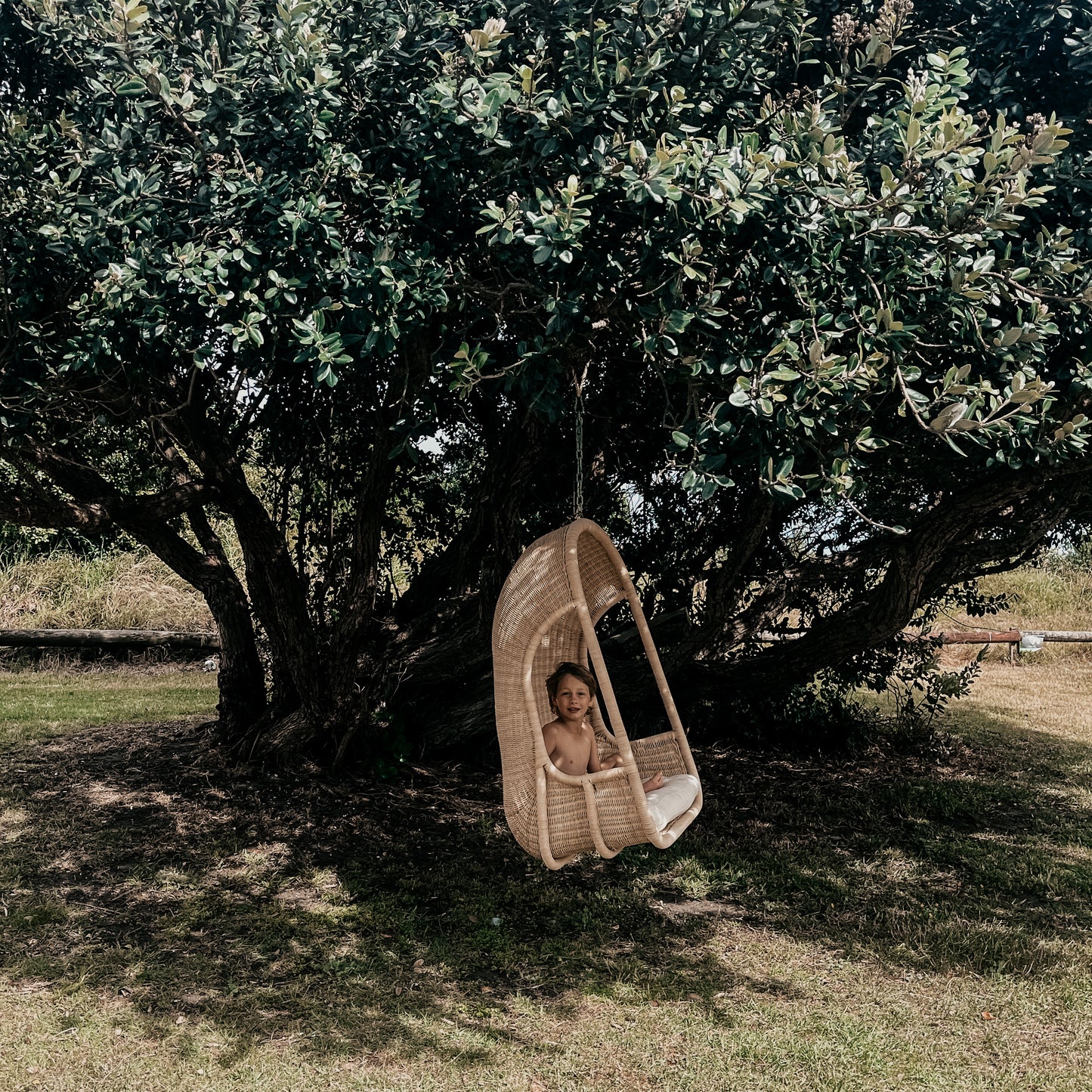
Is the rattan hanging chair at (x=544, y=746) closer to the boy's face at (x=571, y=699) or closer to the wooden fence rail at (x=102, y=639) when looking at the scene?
the boy's face at (x=571, y=699)

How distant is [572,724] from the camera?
495 cm

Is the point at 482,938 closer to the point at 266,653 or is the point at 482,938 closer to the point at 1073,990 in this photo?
the point at 1073,990

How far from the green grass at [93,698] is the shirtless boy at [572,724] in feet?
18.2

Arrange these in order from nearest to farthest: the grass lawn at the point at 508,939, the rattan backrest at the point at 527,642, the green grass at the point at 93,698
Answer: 1. the grass lawn at the point at 508,939
2. the rattan backrest at the point at 527,642
3. the green grass at the point at 93,698

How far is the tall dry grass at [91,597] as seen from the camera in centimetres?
1295

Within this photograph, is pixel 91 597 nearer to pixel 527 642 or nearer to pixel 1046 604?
pixel 527 642

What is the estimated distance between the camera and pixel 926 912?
211 inches

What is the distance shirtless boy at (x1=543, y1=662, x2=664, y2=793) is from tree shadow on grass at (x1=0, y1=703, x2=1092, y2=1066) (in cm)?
85

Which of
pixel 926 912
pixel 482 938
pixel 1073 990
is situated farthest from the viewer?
pixel 926 912

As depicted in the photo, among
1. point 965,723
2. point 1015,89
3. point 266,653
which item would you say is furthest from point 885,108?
point 965,723

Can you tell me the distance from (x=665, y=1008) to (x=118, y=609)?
10534mm

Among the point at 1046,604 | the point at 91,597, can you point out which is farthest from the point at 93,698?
the point at 1046,604

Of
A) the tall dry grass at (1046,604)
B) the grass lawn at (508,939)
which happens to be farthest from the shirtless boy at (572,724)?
the tall dry grass at (1046,604)

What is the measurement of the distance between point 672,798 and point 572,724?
2.52ft
